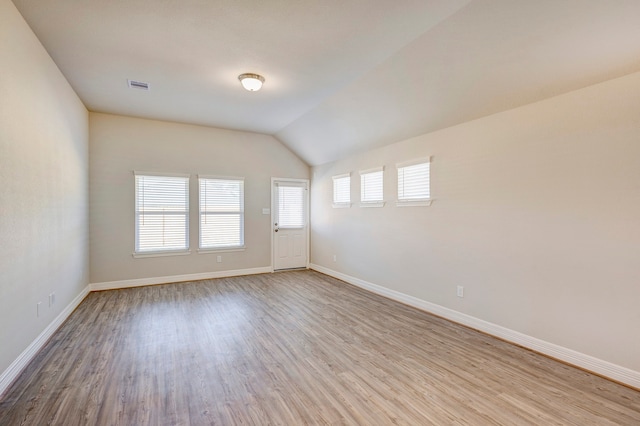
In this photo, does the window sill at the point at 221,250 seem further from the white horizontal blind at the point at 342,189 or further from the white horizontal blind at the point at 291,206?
the white horizontal blind at the point at 342,189

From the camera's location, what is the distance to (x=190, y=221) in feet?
19.4

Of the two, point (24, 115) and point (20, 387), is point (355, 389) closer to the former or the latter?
point (20, 387)

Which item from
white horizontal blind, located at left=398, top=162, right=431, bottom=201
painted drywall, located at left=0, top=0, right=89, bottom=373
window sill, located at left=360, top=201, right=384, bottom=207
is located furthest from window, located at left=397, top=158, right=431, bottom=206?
painted drywall, located at left=0, top=0, right=89, bottom=373

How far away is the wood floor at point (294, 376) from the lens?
2.05 m

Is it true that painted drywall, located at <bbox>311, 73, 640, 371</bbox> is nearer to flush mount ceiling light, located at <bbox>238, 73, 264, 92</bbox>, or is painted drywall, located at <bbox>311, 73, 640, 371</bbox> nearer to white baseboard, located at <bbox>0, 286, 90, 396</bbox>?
flush mount ceiling light, located at <bbox>238, 73, 264, 92</bbox>

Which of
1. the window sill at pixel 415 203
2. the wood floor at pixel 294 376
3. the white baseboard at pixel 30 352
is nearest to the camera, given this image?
the wood floor at pixel 294 376

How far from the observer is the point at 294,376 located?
2.54m

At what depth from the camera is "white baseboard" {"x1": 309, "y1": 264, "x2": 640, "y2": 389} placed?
2488 millimetres

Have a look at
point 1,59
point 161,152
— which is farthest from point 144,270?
point 1,59

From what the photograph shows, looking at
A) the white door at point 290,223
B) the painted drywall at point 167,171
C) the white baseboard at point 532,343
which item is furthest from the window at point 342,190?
the white baseboard at point 532,343

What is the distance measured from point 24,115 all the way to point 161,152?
298cm

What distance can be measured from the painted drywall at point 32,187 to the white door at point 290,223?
11.7 ft

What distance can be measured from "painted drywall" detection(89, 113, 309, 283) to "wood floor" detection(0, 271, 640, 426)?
58.5 inches

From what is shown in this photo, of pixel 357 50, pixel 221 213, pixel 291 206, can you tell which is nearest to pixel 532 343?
pixel 357 50
